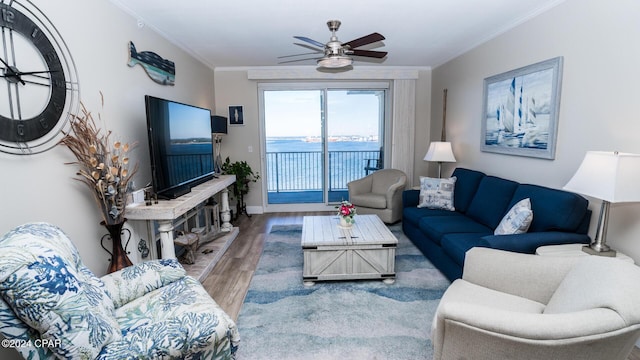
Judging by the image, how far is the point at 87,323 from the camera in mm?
1229

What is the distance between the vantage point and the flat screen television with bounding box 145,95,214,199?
267 centimetres

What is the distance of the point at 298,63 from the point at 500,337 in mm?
4589

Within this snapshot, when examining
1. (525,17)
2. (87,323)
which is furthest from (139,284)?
(525,17)

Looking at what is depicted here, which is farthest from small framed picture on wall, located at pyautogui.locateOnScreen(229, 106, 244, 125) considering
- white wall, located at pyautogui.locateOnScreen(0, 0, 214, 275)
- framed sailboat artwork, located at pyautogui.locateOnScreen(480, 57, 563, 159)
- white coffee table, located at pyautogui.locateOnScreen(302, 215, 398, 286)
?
framed sailboat artwork, located at pyautogui.locateOnScreen(480, 57, 563, 159)

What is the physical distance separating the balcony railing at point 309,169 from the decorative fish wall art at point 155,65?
3031 mm

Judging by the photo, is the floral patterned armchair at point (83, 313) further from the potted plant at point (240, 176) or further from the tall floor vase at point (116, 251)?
the potted plant at point (240, 176)

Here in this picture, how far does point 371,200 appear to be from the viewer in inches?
185

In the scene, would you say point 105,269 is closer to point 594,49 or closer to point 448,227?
point 448,227

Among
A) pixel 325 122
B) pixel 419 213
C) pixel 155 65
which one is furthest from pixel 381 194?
pixel 155 65

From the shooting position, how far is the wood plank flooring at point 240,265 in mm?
2727

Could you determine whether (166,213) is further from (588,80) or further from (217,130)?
(588,80)

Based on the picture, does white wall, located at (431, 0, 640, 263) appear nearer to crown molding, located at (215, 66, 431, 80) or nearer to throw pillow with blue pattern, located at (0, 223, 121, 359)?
crown molding, located at (215, 66, 431, 80)

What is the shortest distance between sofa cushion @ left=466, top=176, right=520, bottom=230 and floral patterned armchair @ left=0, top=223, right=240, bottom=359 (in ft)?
8.63

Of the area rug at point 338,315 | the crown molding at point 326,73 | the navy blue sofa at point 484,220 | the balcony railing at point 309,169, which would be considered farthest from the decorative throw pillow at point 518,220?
the balcony railing at point 309,169
